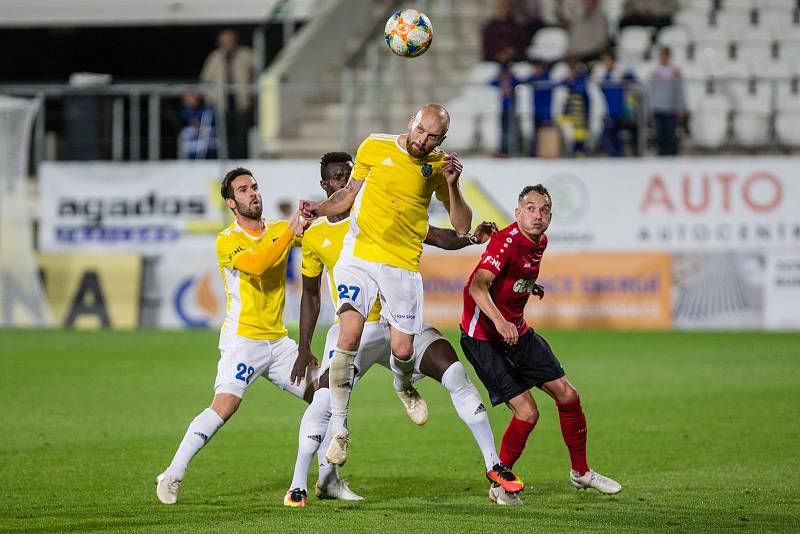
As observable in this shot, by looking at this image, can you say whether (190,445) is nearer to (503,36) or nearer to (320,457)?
(320,457)

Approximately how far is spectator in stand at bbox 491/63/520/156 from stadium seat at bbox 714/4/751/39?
18.8 ft

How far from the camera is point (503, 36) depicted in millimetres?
25688

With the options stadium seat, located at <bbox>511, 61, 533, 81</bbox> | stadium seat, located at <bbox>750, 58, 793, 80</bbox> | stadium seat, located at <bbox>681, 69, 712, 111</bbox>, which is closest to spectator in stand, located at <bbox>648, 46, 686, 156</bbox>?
stadium seat, located at <bbox>681, 69, 712, 111</bbox>

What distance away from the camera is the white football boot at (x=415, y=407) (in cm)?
839

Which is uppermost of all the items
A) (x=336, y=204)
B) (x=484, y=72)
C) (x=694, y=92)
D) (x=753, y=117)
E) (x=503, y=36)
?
(x=503, y=36)

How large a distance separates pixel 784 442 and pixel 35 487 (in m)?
5.94

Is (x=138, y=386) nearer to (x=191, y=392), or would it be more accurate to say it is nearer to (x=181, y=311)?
(x=191, y=392)

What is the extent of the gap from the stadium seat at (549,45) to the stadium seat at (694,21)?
7.80ft

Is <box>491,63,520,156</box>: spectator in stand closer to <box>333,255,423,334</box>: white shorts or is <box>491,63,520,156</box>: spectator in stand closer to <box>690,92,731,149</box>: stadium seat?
<box>690,92,731,149</box>: stadium seat

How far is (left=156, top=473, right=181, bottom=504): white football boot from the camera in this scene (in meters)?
8.35

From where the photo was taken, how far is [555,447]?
11.1 meters

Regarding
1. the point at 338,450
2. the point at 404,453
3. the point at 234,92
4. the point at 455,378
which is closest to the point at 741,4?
the point at 234,92

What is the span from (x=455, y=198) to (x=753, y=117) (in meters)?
16.3

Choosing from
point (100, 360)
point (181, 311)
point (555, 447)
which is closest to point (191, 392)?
point (100, 360)
